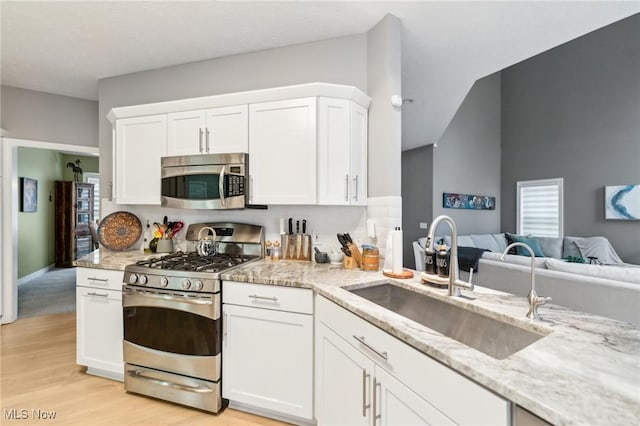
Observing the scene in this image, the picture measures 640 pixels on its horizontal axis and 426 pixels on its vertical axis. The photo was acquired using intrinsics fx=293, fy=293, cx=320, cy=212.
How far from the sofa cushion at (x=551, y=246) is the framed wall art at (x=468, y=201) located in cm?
133

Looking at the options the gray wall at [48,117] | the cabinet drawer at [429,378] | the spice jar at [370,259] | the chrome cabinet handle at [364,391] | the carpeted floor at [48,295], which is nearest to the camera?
the cabinet drawer at [429,378]

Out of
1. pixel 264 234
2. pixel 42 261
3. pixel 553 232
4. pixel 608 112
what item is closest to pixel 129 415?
pixel 264 234

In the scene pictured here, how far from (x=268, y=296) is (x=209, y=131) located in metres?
1.42

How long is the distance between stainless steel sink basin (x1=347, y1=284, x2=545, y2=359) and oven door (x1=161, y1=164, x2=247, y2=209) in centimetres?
119

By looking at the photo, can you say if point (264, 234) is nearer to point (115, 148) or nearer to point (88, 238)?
point (115, 148)

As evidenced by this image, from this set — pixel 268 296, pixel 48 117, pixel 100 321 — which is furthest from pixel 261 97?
pixel 48 117

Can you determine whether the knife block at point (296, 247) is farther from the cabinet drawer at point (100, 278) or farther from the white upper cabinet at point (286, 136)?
the cabinet drawer at point (100, 278)

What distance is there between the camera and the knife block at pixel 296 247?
239cm

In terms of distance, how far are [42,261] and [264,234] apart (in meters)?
5.98

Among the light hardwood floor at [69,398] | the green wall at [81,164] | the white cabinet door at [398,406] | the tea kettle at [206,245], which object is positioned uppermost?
the green wall at [81,164]

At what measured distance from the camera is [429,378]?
91cm

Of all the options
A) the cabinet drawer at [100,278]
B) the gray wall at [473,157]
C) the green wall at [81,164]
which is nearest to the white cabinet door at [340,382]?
the cabinet drawer at [100,278]

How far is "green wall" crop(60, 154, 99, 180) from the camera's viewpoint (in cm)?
662

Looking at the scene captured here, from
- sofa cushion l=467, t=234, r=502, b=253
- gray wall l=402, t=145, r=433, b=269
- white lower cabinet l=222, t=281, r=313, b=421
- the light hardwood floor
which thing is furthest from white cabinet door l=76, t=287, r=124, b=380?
sofa cushion l=467, t=234, r=502, b=253
